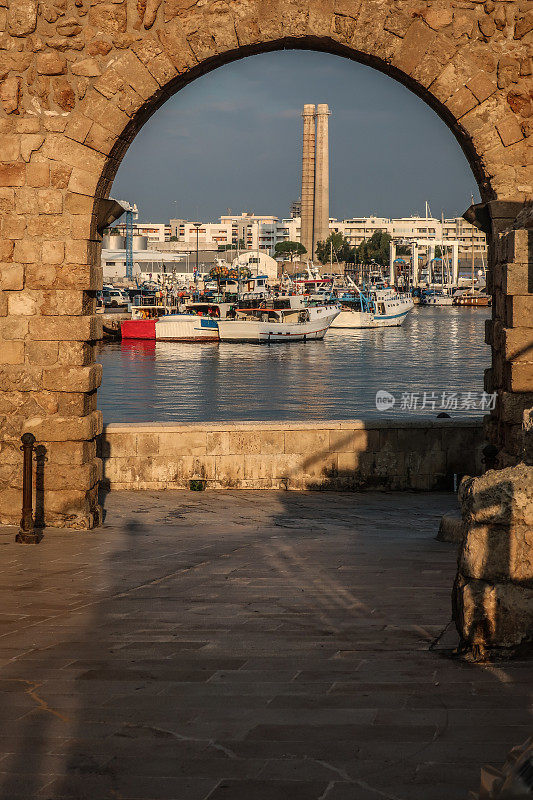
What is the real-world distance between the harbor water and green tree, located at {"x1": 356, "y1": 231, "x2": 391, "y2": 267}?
8805 centimetres

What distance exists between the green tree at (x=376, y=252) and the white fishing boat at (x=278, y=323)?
8808 centimetres

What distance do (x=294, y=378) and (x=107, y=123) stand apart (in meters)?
35.5

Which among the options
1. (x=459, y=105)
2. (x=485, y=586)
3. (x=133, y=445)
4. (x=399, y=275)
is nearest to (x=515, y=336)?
(x=459, y=105)

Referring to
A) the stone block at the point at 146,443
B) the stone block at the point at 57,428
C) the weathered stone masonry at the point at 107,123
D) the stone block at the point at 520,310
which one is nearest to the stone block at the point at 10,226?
the weathered stone masonry at the point at 107,123

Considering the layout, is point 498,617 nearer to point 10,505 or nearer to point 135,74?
point 10,505

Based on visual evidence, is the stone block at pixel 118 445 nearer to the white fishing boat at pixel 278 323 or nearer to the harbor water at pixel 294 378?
the harbor water at pixel 294 378

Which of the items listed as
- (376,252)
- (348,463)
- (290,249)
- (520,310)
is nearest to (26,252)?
(520,310)

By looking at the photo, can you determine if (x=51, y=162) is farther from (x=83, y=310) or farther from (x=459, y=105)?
(x=459, y=105)

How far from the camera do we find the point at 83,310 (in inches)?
343

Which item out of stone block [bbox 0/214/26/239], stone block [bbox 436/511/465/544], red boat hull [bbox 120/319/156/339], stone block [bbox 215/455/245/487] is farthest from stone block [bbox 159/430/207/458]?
red boat hull [bbox 120/319/156/339]

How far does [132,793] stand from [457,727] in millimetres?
1169

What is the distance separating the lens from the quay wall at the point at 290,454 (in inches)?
441

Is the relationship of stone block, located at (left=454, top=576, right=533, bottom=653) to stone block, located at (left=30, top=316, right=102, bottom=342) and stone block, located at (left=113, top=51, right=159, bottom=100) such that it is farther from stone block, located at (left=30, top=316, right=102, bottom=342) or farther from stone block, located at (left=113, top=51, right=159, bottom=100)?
stone block, located at (left=113, top=51, right=159, bottom=100)

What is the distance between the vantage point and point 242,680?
410 centimetres
